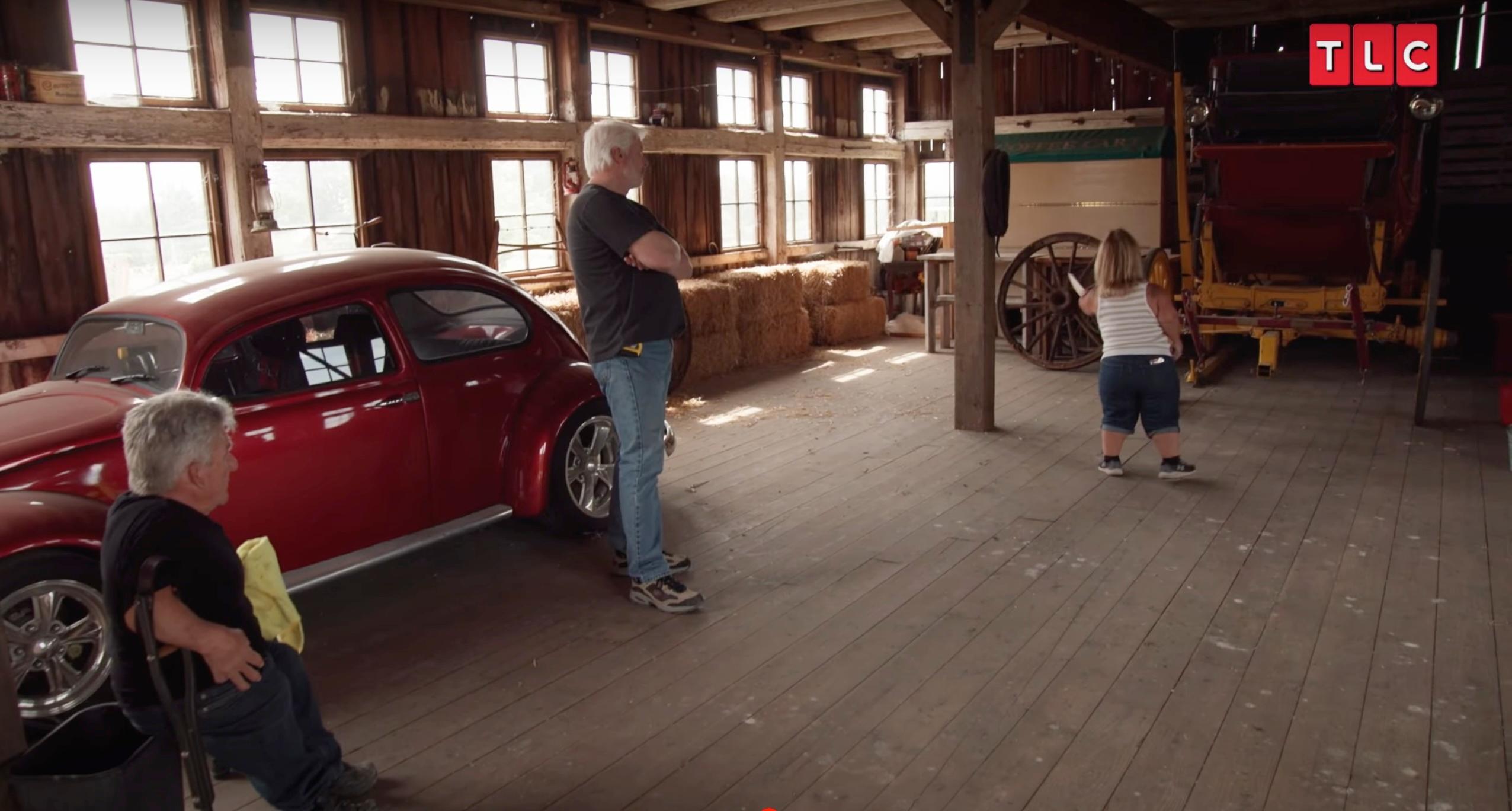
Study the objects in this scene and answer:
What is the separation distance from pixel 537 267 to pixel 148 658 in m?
6.82

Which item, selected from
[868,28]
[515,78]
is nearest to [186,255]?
[515,78]

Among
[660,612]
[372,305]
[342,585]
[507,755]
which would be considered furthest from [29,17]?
[507,755]

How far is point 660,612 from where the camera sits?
13.9ft

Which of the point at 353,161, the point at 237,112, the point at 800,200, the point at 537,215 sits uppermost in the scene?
the point at 237,112

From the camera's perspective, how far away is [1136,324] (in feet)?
19.2

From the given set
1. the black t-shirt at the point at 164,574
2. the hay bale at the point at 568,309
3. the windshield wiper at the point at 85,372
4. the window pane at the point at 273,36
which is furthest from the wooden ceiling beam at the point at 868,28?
the black t-shirt at the point at 164,574

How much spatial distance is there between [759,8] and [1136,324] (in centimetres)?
525

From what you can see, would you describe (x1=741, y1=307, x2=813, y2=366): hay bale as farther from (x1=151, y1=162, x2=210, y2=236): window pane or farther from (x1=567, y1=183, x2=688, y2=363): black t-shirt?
(x1=567, y1=183, x2=688, y2=363): black t-shirt

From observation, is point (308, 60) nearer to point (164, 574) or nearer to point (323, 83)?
point (323, 83)

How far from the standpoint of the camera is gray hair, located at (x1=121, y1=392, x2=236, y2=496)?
2.40 meters

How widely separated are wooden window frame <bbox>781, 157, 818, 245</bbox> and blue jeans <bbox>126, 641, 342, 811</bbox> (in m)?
9.43

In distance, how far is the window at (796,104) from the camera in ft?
39.2

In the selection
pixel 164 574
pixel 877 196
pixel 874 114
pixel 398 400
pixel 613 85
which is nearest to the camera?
pixel 164 574

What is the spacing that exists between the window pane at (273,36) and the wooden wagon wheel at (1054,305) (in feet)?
18.2
